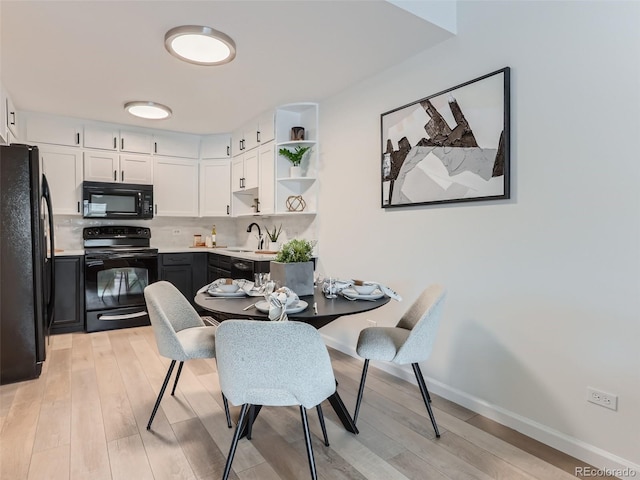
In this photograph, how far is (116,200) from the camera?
14.8ft

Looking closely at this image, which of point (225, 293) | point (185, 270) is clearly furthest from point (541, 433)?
point (185, 270)

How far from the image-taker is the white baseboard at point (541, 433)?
172cm

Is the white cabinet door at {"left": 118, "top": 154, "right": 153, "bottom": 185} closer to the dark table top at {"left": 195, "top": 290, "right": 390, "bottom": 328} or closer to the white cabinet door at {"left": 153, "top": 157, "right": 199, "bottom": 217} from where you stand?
the white cabinet door at {"left": 153, "top": 157, "right": 199, "bottom": 217}

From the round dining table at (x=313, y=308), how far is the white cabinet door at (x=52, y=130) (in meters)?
3.43

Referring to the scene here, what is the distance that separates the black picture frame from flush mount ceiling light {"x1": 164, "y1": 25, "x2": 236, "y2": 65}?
1.26 metres

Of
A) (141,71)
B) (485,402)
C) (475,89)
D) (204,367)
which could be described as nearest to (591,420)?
(485,402)

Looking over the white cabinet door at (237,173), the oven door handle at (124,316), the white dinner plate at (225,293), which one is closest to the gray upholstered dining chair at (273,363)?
the white dinner plate at (225,293)

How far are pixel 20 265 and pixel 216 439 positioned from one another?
2019 millimetres

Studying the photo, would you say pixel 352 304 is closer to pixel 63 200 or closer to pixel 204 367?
pixel 204 367

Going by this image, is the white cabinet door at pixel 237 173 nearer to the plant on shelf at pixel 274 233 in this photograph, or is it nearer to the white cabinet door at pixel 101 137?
the plant on shelf at pixel 274 233

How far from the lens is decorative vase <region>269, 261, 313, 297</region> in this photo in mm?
2029

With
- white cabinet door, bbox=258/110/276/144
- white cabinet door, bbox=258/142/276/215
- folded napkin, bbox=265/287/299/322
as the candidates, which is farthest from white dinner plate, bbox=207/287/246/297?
white cabinet door, bbox=258/110/276/144

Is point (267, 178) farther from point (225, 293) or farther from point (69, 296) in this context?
point (69, 296)

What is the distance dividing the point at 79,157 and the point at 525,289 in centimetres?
471
